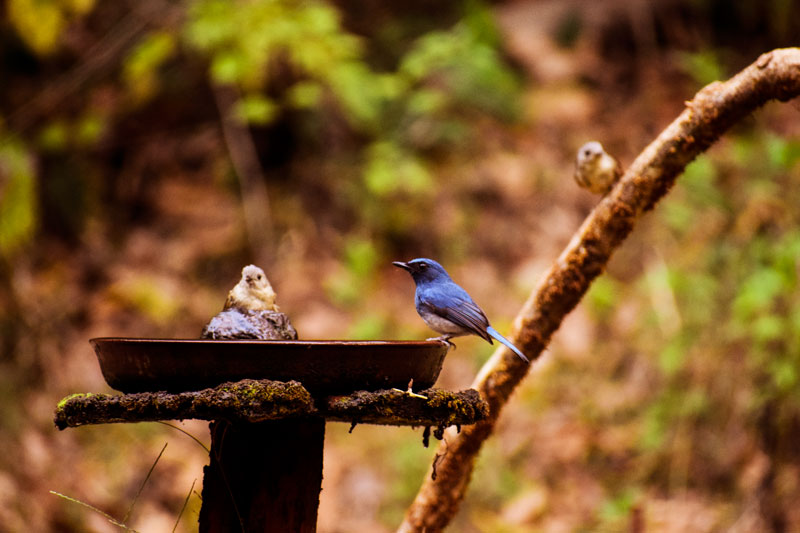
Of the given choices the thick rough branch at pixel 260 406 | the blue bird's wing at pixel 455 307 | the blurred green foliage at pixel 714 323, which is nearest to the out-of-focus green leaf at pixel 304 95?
the blurred green foliage at pixel 714 323

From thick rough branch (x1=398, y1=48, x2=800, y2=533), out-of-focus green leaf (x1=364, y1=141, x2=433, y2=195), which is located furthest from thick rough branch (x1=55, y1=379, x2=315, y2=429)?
out-of-focus green leaf (x1=364, y1=141, x2=433, y2=195)

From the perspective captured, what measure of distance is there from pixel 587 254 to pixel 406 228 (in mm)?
4243

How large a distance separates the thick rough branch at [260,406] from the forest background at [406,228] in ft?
7.11

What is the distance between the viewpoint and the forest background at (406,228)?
478cm

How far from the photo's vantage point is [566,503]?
4766 millimetres

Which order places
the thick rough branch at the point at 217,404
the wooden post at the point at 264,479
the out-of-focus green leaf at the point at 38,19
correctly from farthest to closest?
the out-of-focus green leaf at the point at 38,19
the wooden post at the point at 264,479
the thick rough branch at the point at 217,404

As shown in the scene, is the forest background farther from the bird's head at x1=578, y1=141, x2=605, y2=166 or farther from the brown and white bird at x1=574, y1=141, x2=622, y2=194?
the bird's head at x1=578, y1=141, x2=605, y2=166

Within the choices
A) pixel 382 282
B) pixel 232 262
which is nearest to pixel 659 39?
pixel 382 282

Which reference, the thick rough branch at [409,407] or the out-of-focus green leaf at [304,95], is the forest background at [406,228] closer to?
the out-of-focus green leaf at [304,95]

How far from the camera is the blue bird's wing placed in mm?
2072

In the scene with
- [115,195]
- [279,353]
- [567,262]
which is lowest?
→ [279,353]

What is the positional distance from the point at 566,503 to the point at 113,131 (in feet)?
17.7

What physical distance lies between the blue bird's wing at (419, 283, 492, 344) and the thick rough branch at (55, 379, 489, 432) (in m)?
0.31

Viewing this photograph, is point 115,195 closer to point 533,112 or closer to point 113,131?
point 113,131
